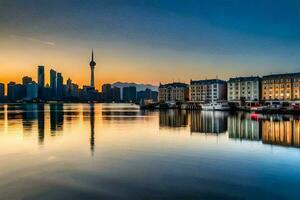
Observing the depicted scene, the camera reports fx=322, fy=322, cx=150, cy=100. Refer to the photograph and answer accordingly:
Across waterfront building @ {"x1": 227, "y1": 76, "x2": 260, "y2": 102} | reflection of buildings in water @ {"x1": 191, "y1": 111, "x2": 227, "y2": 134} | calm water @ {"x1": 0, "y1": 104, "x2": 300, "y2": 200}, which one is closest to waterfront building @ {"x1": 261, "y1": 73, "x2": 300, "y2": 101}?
waterfront building @ {"x1": 227, "y1": 76, "x2": 260, "y2": 102}

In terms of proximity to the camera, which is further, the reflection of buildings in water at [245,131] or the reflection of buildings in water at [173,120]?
the reflection of buildings in water at [173,120]

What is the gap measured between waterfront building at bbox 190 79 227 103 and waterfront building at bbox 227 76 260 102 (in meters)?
16.5

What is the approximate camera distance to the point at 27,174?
17969 mm

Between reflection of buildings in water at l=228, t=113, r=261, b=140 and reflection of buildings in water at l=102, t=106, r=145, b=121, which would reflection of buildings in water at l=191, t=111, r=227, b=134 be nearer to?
reflection of buildings in water at l=228, t=113, r=261, b=140

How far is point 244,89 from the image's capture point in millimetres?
146750

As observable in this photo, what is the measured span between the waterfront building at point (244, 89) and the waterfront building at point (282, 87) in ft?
15.6

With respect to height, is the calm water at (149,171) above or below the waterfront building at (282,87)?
below

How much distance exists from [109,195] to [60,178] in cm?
422

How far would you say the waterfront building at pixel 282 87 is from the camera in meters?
126

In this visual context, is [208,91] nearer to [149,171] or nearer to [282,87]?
[282,87]

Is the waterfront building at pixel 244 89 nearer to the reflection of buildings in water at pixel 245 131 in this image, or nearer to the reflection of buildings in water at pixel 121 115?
the reflection of buildings in water at pixel 121 115

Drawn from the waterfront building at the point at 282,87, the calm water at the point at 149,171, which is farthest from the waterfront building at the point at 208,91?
the calm water at the point at 149,171

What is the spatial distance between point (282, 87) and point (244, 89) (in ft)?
65.8

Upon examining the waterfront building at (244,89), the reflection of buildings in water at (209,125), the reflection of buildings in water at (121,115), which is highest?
the waterfront building at (244,89)
